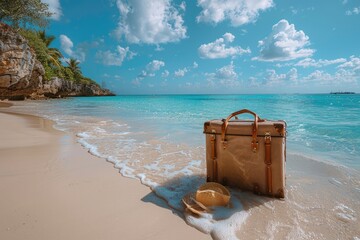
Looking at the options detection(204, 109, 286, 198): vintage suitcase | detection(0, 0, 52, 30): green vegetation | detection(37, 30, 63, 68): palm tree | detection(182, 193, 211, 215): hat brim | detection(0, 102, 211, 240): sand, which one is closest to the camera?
detection(0, 102, 211, 240): sand

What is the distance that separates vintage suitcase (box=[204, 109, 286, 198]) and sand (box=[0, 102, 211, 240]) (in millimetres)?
856

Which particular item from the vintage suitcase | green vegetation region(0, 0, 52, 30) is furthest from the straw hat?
green vegetation region(0, 0, 52, 30)

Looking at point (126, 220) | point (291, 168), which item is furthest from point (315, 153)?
point (126, 220)

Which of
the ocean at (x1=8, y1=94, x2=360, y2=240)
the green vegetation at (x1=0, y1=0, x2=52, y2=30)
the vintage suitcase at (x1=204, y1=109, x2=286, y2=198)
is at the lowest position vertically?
the ocean at (x1=8, y1=94, x2=360, y2=240)

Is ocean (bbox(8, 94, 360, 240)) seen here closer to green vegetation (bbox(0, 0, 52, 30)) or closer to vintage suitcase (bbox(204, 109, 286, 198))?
vintage suitcase (bbox(204, 109, 286, 198))

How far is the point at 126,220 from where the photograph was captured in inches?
81.1

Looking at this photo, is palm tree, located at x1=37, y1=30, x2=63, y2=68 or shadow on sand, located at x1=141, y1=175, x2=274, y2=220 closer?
shadow on sand, located at x1=141, y1=175, x2=274, y2=220

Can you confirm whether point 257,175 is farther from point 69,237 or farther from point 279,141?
point 69,237

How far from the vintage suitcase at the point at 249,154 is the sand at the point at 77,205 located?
0.86m

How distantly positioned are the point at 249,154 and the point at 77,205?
6.59ft

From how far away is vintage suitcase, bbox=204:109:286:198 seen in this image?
2.31m

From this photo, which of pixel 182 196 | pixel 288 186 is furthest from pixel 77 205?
pixel 288 186

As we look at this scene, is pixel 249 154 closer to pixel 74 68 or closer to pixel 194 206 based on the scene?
pixel 194 206

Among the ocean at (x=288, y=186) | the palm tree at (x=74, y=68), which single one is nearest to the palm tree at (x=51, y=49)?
the palm tree at (x=74, y=68)
